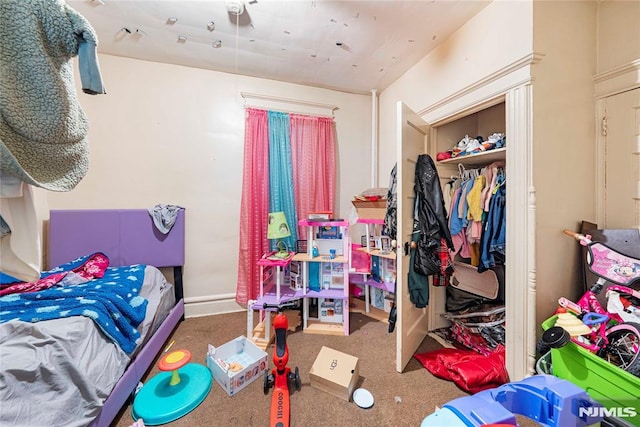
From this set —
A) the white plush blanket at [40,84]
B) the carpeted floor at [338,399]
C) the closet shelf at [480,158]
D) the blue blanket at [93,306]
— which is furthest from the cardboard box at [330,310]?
the white plush blanket at [40,84]

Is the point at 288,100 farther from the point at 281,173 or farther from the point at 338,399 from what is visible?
the point at 338,399

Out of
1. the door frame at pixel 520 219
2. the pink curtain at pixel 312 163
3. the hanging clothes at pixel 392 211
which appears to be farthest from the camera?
the pink curtain at pixel 312 163

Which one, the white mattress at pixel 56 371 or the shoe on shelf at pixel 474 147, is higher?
the shoe on shelf at pixel 474 147

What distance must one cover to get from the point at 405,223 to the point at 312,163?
1.44 meters

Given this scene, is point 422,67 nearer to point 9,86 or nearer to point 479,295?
point 479,295

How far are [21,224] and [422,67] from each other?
2.78 metres

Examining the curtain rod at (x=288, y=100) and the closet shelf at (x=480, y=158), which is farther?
the curtain rod at (x=288, y=100)

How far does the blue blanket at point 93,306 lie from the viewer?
1.30m

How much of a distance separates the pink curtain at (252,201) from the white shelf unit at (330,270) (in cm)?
56

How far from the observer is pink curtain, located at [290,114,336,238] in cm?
272

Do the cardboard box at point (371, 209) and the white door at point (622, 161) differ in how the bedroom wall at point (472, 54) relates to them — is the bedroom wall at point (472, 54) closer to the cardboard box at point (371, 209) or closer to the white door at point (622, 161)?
the white door at point (622, 161)

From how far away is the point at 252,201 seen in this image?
→ 8.38 ft

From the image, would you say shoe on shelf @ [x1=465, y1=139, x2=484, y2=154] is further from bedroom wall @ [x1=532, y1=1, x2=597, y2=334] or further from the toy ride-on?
the toy ride-on

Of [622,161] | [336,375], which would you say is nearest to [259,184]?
[336,375]
